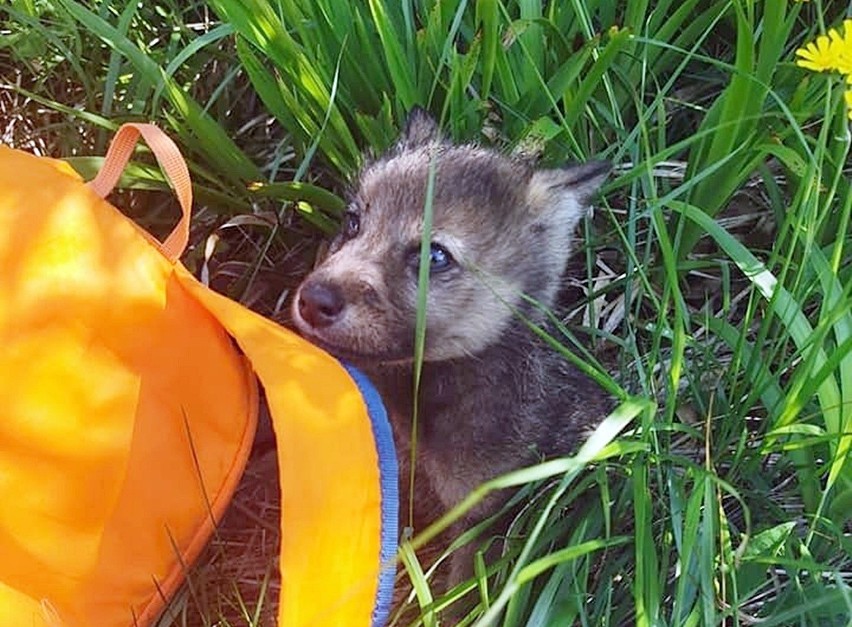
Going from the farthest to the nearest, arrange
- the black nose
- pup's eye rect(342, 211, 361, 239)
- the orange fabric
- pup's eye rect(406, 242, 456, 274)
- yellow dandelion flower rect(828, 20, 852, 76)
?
pup's eye rect(342, 211, 361, 239)
pup's eye rect(406, 242, 456, 274)
the black nose
the orange fabric
yellow dandelion flower rect(828, 20, 852, 76)

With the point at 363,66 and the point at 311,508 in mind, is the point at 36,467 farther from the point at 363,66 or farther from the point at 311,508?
the point at 363,66

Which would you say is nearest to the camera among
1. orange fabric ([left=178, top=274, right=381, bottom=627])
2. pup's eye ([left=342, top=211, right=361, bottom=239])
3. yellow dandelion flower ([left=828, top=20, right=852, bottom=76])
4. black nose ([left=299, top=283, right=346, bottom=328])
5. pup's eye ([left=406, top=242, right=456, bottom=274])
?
yellow dandelion flower ([left=828, top=20, right=852, bottom=76])

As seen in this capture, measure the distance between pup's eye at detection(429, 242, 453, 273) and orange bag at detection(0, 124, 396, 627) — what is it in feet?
0.78

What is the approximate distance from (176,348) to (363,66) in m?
0.78

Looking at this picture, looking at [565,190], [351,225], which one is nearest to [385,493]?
[351,225]

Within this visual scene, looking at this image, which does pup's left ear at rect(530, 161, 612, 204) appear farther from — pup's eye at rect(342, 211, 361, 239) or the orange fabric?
the orange fabric

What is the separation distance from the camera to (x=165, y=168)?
204 cm

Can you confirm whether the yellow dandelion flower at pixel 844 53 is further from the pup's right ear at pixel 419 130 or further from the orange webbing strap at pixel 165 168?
the orange webbing strap at pixel 165 168

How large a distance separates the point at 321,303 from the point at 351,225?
28 centimetres

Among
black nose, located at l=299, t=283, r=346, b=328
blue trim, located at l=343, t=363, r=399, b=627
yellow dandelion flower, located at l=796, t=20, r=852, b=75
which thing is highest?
yellow dandelion flower, located at l=796, t=20, r=852, b=75

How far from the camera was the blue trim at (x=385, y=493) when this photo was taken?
177 centimetres

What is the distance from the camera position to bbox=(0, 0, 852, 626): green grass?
69.9 inches

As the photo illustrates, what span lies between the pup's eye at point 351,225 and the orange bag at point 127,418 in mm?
300

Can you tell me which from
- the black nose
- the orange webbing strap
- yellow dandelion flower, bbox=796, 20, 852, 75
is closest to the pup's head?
the black nose
